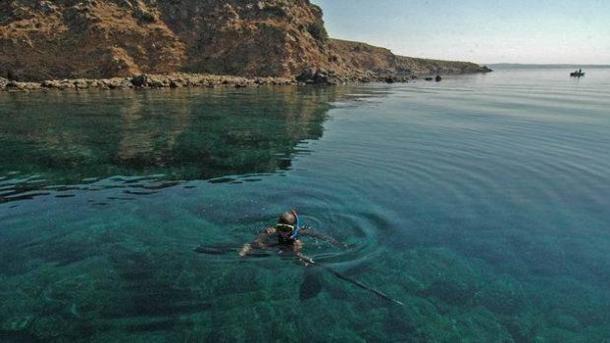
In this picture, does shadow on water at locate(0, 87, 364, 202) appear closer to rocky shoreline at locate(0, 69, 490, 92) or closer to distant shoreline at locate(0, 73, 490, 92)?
distant shoreline at locate(0, 73, 490, 92)

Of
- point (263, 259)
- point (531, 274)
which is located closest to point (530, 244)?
point (531, 274)

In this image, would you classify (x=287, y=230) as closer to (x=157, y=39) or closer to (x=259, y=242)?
(x=259, y=242)

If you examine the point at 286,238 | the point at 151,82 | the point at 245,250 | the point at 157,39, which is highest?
the point at 157,39

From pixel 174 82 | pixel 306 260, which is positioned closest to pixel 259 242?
pixel 306 260

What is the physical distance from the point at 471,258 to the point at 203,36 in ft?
308

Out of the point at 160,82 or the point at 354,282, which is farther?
the point at 160,82

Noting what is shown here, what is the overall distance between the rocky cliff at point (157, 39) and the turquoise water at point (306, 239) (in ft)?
186

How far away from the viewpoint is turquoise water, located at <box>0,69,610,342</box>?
9.77m

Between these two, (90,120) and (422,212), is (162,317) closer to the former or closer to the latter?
(422,212)

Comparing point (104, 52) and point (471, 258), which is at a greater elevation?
point (104, 52)

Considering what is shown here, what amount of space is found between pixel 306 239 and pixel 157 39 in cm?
8731

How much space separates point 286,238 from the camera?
12.2 m

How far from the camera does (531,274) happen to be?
12141mm

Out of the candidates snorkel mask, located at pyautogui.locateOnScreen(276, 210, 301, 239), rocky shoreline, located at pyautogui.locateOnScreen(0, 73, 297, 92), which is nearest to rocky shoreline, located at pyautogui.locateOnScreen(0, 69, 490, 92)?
rocky shoreline, located at pyautogui.locateOnScreen(0, 73, 297, 92)
